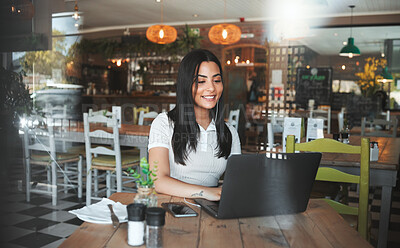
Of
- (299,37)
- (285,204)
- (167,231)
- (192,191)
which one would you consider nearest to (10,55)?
(192,191)

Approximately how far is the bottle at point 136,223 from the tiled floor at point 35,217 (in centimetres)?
104

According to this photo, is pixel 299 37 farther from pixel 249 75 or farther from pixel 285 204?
pixel 285 204

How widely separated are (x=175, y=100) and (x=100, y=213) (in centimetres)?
753

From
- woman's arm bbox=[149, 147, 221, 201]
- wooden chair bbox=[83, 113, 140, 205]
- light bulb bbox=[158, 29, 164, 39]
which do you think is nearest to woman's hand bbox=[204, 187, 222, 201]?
woman's arm bbox=[149, 147, 221, 201]

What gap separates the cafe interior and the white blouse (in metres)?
0.24

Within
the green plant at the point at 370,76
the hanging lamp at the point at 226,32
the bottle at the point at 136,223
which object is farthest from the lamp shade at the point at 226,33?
the bottle at the point at 136,223

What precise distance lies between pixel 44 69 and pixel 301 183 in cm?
243

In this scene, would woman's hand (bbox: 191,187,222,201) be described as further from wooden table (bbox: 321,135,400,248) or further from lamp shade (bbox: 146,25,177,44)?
lamp shade (bbox: 146,25,177,44)

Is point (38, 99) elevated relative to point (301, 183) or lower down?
elevated

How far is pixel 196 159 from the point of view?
1.91 meters

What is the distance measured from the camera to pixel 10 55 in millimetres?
2109

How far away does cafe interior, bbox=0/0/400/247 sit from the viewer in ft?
6.40

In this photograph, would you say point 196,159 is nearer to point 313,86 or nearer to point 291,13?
point 291,13

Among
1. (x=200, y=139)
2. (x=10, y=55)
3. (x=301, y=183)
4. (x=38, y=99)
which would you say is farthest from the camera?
(x=38, y=99)
